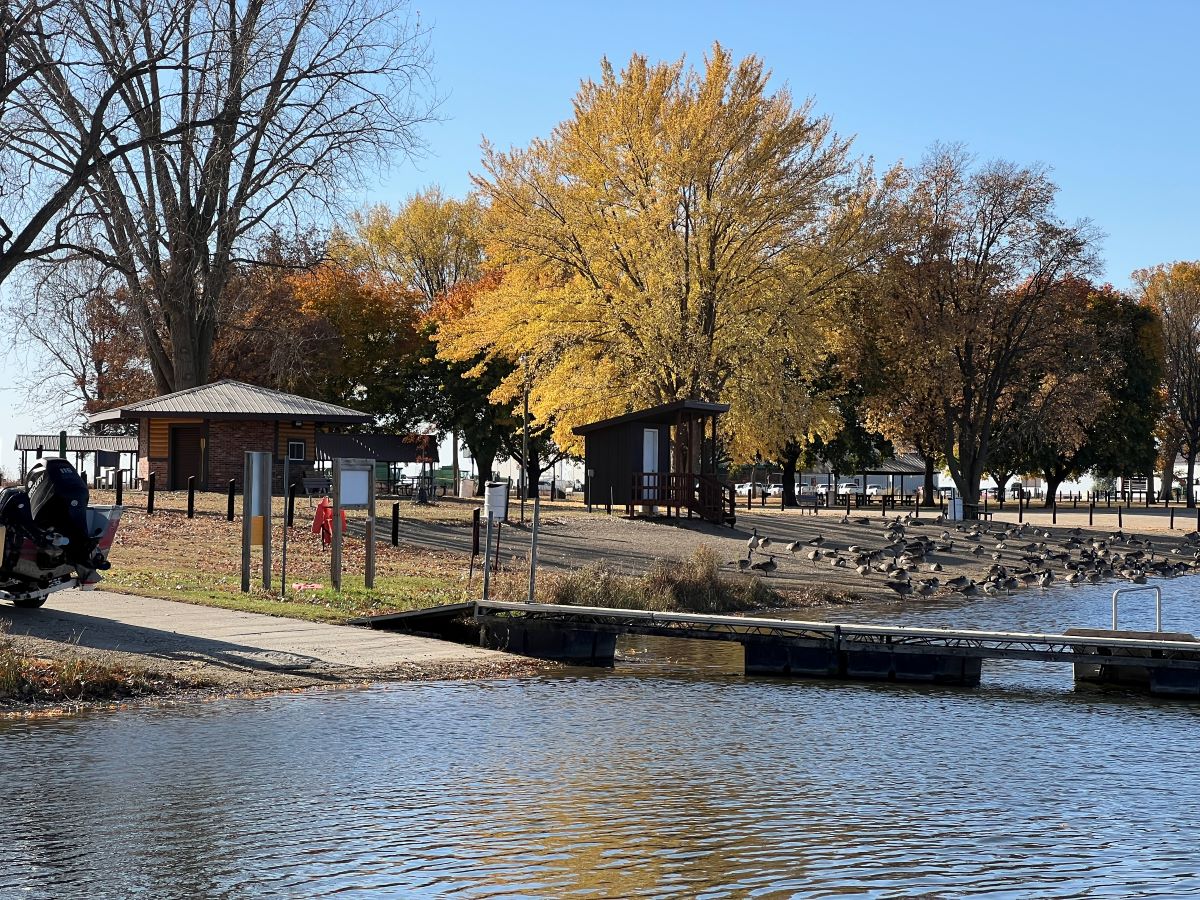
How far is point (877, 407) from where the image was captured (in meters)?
64.0

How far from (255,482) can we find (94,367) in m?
62.5

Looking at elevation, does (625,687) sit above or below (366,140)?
below

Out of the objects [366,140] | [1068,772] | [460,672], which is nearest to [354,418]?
[366,140]

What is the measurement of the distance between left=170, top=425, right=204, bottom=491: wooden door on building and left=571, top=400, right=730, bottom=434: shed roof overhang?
13.7 meters

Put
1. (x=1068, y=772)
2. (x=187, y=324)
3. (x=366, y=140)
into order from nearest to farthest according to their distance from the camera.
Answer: (x=1068, y=772) < (x=366, y=140) < (x=187, y=324)

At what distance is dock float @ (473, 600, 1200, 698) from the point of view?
1888 cm

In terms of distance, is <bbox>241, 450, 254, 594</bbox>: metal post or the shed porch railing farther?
the shed porch railing

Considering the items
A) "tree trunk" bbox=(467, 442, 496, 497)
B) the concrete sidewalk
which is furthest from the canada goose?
"tree trunk" bbox=(467, 442, 496, 497)

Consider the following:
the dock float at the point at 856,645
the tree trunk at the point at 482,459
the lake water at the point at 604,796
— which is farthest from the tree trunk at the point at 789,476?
the lake water at the point at 604,796

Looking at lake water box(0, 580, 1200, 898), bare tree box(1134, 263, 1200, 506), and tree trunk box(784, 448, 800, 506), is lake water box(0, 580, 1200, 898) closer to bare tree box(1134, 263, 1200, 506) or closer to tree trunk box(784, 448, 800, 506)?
tree trunk box(784, 448, 800, 506)

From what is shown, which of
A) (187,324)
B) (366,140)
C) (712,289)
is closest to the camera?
(366,140)

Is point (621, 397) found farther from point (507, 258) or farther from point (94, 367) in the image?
point (94, 367)

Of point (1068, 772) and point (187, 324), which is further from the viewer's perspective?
point (187, 324)

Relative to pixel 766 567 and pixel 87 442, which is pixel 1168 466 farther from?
pixel 766 567
